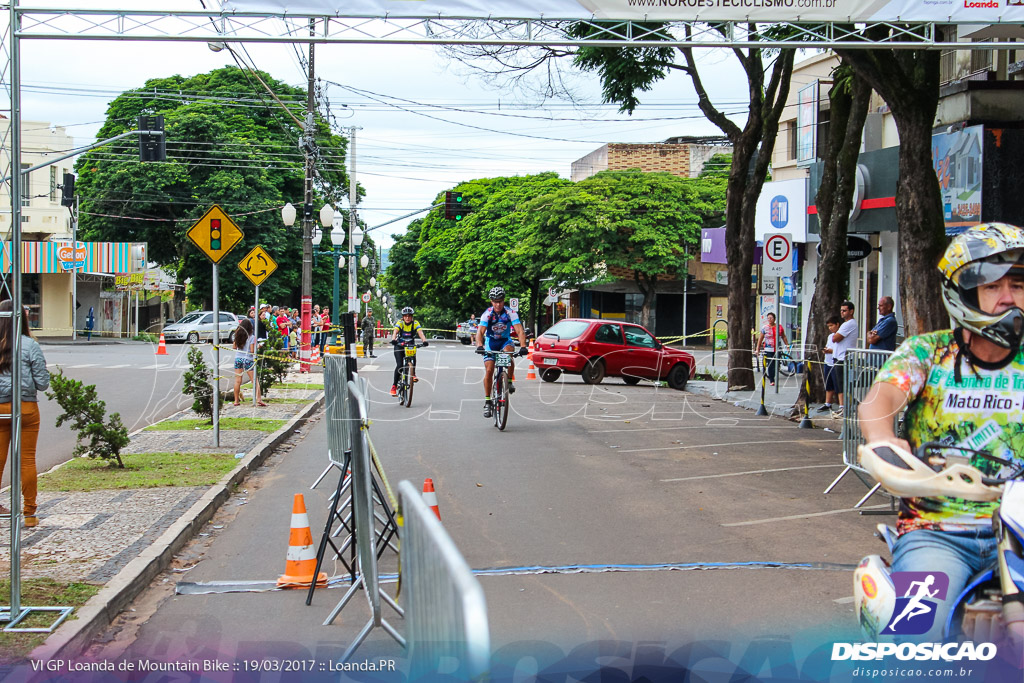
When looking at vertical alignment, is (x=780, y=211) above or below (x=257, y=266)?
above

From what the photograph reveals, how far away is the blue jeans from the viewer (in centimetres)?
309

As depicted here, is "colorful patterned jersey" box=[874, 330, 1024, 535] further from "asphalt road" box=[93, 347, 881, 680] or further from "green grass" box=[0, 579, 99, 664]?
"green grass" box=[0, 579, 99, 664]

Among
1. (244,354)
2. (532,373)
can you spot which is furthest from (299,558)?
(532,373)

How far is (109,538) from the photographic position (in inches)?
303

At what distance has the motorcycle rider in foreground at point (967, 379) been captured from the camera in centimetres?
348

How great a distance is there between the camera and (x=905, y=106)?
12000 mm

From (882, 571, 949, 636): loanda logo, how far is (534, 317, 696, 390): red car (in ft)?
69.3

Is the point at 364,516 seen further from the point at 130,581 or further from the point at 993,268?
the point at 993,268

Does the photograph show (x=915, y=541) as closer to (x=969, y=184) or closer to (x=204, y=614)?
(x=204, y=614)

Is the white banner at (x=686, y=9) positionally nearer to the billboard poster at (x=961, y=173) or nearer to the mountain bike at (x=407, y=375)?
the billboard poster at (x=961, y=173)

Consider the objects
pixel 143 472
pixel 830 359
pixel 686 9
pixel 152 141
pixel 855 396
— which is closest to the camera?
pixel 855 396

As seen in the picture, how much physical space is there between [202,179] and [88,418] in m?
43.4

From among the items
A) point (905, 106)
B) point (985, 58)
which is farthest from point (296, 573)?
point (985, 58)

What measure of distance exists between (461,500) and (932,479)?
6.43 meters
